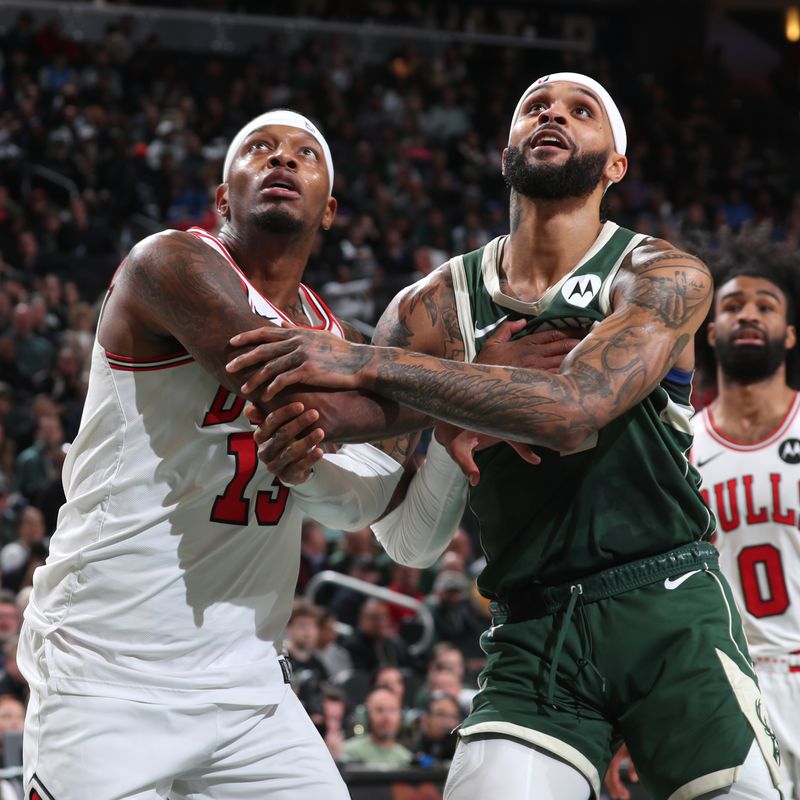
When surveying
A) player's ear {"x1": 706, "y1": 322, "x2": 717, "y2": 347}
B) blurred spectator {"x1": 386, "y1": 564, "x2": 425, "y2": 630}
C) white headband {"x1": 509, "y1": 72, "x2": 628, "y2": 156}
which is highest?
white headband {"x1": 509, "y1": 72, "x2": 628, "y2": 156}

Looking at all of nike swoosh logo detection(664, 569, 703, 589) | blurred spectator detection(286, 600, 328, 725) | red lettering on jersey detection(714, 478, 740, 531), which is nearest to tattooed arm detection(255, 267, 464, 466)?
nike swoosh logo detection(664, 569, 703, 589)

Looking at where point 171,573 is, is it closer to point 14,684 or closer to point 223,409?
point 223,409

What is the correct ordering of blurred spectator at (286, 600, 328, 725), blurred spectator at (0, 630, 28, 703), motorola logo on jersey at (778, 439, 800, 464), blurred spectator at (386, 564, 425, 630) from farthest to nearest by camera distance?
blurred spectator at (386, 564, 425, 630) → blurred spectator at (286, 600, 328, 725) → blurred spectator at (0, 630, 28, 703) → motorola logo on jersey at (778, 439, 800, 464)

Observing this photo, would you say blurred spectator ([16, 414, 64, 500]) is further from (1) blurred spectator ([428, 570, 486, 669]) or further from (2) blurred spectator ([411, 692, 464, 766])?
(2) blurred spectator ([411, 692, 464, 766])

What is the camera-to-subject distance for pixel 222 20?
1948 centimetres

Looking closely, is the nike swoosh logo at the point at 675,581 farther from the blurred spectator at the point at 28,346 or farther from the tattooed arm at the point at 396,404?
the blurred spectator at the point at 28,346

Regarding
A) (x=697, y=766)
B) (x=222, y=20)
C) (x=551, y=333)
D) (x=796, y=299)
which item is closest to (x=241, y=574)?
(x=551, y=333)

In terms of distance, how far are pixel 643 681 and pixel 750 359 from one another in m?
2.50

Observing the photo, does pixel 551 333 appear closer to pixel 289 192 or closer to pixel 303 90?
pixel 289 192

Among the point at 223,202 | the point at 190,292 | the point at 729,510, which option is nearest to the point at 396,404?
the point at 190,292

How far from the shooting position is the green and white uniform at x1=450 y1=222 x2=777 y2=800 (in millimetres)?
3133

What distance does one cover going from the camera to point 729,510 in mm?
5270

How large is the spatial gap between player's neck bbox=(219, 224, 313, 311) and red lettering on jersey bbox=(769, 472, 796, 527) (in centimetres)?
242

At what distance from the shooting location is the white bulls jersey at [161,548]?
11.1 ft
